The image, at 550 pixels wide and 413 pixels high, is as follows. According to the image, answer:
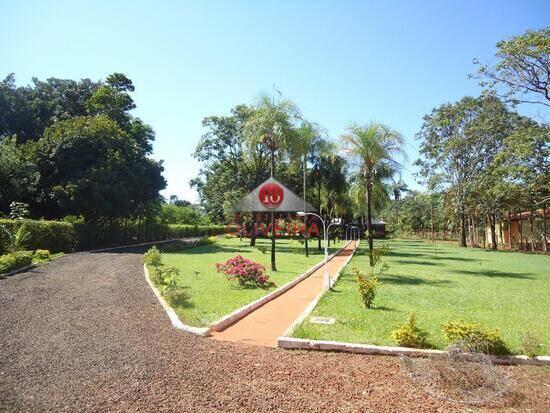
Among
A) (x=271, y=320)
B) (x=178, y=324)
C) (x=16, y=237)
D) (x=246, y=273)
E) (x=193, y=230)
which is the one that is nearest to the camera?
Answer: (x=178, y=324)

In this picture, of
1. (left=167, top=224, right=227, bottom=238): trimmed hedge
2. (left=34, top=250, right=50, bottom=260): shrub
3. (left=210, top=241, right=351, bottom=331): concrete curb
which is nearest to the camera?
(left=210, top=241, right=351, bottom=331): concrete curb

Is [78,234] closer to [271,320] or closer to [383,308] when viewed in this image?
[271,320]

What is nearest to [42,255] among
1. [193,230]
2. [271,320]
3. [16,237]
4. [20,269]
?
[16,237]

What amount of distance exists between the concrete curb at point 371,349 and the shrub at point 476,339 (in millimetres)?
145

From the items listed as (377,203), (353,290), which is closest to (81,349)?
(353,290)

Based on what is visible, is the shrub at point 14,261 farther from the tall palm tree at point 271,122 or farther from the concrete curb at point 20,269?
the tall palm tree at point 271,122

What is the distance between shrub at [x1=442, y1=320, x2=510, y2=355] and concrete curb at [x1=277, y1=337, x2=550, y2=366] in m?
0.14

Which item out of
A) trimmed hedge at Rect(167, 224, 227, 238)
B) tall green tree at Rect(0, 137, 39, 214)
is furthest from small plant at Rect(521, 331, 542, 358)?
trimmed hedge at Rect(167, 224, 227, 238)

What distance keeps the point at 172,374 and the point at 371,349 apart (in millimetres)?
3138

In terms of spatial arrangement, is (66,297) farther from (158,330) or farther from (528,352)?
(528,352)

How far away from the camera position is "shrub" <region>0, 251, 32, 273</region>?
45.4 ft

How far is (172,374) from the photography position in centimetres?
545

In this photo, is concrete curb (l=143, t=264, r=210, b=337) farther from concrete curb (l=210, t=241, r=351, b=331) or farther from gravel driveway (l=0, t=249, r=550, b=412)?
concrete curb (l=210, t=241, r=351, b=331)

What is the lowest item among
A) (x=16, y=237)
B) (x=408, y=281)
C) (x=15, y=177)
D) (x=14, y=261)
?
(x=408, y=281)
